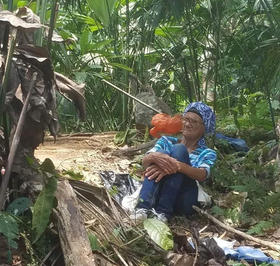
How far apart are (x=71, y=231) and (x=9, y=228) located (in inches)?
11.3

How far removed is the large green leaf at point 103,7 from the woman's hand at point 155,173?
251 cm

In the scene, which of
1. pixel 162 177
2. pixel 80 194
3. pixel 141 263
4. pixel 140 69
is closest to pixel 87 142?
pixel 140 69

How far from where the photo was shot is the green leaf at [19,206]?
2.42 metres

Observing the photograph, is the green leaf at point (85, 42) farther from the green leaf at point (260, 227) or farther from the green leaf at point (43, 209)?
the green leaf at point (43, 209)

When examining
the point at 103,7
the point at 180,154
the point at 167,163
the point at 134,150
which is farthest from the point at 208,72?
the point at 167,163

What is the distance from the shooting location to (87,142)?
16.4 ft

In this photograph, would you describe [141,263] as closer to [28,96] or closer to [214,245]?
[214,245]

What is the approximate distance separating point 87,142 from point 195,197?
1.83 m

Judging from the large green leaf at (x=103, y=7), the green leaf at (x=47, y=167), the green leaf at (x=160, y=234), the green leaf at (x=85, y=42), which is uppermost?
the large green leaf at (x=103, y=7)

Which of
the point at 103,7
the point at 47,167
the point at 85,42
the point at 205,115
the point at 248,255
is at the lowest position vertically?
the point at 248,255

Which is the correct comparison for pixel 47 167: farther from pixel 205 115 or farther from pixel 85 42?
pixel 85 42

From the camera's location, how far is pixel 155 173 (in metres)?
3.27

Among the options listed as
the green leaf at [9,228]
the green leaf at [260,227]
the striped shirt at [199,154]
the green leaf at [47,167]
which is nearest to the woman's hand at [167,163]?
the striped shirt at [199,154]

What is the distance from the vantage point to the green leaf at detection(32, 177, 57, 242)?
2279 millimetres
